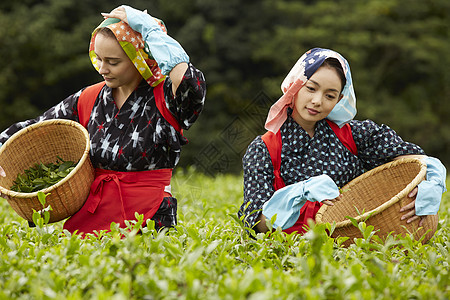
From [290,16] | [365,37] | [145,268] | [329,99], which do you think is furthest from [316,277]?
[290,16]

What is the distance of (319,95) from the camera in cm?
248

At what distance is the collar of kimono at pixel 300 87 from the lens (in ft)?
8.19

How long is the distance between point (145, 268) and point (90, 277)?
171mm

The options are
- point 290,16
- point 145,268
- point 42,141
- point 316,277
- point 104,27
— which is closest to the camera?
point 316,277

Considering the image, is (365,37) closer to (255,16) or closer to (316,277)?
(255,16)

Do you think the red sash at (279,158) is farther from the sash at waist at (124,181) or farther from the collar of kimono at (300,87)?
the sash at waist at (124,181)

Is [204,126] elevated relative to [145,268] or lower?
lower

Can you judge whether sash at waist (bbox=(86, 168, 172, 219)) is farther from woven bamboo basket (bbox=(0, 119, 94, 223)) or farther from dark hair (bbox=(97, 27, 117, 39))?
dark hair (bbox=(97, 27, 117, 39))

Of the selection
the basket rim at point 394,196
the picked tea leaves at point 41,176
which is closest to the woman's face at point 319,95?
the basket rim at point 394,196

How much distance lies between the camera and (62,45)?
1207 centimetres

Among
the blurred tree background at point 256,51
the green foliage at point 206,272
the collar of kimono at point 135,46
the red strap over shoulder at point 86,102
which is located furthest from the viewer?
the blurred tree background at point 256,51

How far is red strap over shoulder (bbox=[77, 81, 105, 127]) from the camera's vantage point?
8.62ft

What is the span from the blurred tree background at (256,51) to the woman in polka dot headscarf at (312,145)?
870cm

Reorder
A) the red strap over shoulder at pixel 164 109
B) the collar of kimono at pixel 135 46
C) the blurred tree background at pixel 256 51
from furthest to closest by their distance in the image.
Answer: the blurred tree background at pixel 256 51 < the red strap over shoulder at pixel 164 109 < the collar of kimono at pixel 135 46
